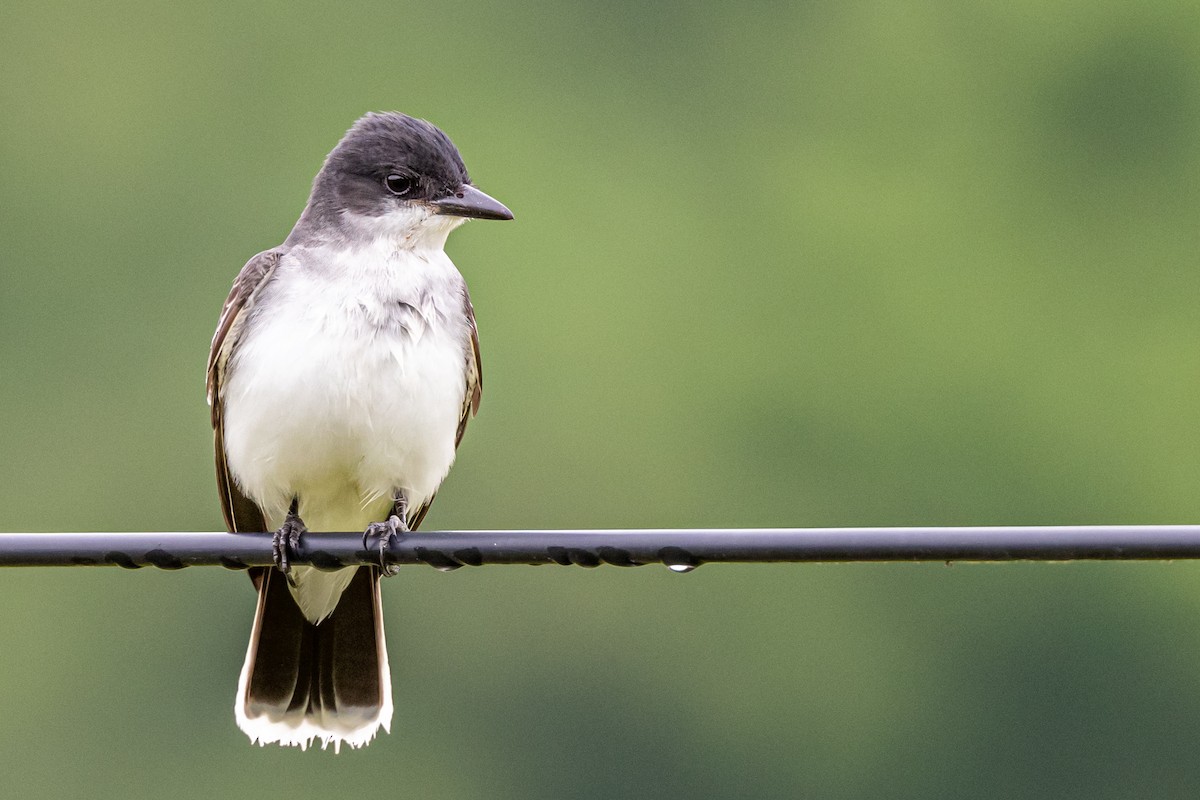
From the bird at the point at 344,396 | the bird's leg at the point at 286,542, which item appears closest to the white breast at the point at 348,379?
the bird at the point at 344,396

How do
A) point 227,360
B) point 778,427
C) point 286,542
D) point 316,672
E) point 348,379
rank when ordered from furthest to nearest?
point 778,427
point 316,672
point 227,360
point 348,379
point 286,542

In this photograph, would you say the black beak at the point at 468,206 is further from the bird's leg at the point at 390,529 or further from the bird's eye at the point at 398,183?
the bird's leg at the point at 390,529

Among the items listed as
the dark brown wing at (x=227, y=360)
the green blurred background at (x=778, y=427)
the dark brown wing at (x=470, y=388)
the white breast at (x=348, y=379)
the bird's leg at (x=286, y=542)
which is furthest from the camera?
the green blurred background at (x=778, y=427)

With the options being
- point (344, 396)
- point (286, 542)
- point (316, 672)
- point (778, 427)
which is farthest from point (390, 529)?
point (778, 427)

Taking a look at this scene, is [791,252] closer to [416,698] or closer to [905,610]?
[905,610]

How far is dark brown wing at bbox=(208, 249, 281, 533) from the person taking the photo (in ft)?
20.0

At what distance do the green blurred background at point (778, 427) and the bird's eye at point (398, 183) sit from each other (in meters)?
14.2

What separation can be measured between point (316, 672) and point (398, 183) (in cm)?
164

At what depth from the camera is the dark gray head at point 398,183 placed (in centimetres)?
641

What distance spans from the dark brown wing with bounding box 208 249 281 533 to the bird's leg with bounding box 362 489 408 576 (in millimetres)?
490

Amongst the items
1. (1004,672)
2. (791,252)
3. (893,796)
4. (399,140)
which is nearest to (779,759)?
(893,796)

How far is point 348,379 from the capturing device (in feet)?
19.1

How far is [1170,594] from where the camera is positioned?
21453 mm

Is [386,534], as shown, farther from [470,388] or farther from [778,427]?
[778,427]
